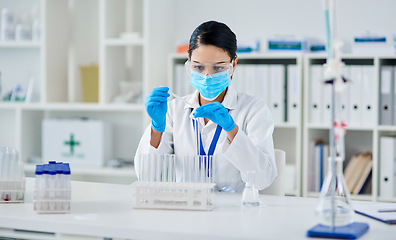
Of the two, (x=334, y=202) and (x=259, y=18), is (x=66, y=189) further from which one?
(x=259, y=18)

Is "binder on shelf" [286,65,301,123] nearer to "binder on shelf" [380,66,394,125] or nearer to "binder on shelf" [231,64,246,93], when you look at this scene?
"binder on shelf" [231,64,246,93]

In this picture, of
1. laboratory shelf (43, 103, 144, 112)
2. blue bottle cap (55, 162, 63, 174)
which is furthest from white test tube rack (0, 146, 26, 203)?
laboratory shelf (43, 103, 144, 112)

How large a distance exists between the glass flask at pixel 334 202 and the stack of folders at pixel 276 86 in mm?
1886

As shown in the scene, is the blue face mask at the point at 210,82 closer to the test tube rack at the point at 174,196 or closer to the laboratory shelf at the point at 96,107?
the test tube rack at the point at 174,196

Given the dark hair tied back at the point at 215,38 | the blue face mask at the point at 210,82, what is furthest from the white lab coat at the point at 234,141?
the dark hair tied back at the point at 215,38

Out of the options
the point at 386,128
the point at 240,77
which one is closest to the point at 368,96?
the point at 386,128

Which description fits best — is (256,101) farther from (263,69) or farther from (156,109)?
(263,69)

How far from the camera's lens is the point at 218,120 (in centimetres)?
178

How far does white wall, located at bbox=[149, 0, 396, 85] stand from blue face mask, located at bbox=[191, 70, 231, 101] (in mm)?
1432

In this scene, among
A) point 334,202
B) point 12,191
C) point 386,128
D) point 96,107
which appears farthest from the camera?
point 96,107

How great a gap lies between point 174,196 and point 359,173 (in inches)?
74.1

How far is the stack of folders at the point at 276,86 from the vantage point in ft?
10.6

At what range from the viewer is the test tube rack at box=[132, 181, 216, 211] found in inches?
62.2

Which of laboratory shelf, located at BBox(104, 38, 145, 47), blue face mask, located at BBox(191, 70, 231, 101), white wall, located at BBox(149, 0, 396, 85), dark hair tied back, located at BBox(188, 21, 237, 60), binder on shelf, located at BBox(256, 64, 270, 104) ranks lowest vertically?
blue face mask, located at BBox(191, 70, 231, 101)
